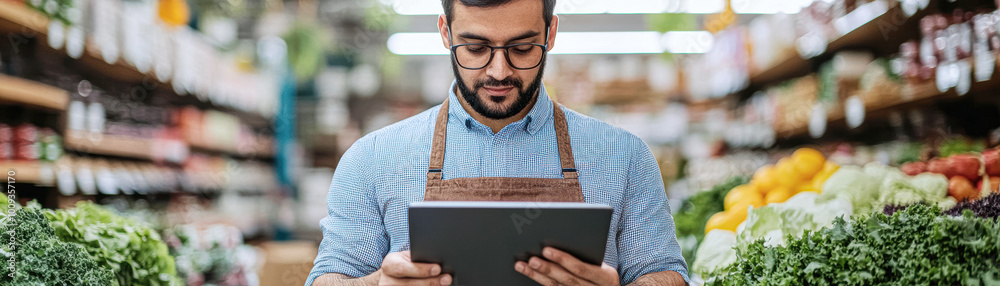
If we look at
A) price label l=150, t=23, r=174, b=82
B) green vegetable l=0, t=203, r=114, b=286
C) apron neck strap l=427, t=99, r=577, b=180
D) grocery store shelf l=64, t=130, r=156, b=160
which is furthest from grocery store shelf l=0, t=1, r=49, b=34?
apron neck strap l=427, t=99, r=577, b=180

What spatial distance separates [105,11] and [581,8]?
16.3 feet

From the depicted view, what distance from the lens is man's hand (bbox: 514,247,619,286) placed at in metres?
1.21

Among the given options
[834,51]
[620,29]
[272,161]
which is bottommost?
[272,161]

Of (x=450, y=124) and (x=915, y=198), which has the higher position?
(x=450, y=124)

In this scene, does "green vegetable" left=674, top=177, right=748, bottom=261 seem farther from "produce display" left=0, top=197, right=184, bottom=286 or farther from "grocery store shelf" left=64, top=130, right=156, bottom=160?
"grocery store shelf" left=64, top=130, right=156, bottom=160

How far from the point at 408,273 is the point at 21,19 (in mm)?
2420

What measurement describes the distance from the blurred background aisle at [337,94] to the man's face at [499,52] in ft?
3.62

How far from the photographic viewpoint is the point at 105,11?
3.38m

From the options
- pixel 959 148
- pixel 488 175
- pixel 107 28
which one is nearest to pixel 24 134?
pixel 107 28

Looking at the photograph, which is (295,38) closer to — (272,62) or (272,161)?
(272,62)

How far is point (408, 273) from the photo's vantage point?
125 centimetres

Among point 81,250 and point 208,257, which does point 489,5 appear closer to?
point 81,250

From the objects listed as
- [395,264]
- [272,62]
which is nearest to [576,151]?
[395,264]

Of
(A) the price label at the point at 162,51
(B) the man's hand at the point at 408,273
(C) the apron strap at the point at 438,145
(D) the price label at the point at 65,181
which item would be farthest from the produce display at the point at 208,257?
(B) the man's hand at the point at 408,273
